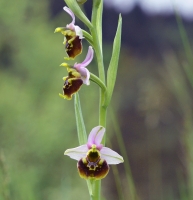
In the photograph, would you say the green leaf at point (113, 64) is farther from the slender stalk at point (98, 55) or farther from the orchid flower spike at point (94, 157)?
the orchid flower spike at point (94, 157)

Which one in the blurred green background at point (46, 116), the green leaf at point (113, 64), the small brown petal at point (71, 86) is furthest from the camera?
the blurred green background at point (46, 116)

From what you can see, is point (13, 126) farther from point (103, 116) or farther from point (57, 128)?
point (103, 116)

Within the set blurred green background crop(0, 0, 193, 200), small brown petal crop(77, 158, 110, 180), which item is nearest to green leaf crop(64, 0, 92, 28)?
small brown petal crop(77, 158, 110, 180)

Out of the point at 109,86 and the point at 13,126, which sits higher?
the point at 13,126

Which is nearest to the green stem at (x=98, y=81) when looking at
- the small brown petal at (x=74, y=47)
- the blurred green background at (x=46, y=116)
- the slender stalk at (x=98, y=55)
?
the slender stalk at (x=98, y=55)

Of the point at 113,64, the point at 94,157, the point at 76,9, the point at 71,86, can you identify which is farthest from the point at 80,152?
the point at 76,9

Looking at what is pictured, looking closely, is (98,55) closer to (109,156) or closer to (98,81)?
(98,81)

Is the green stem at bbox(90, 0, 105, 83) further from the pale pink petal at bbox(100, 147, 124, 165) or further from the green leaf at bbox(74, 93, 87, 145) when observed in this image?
the pale pink petal at bbox(100, 147, 124, 165)

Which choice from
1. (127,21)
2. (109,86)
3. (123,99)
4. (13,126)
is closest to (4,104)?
(13,126)
